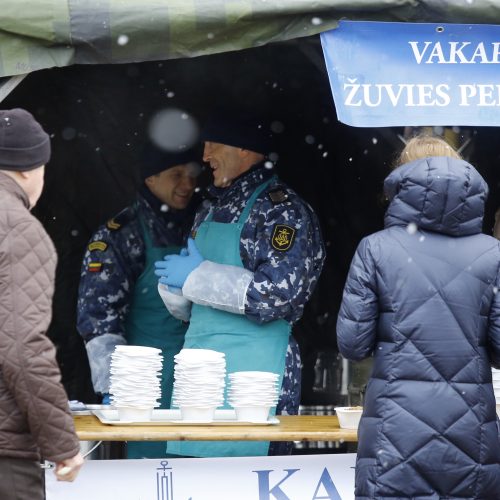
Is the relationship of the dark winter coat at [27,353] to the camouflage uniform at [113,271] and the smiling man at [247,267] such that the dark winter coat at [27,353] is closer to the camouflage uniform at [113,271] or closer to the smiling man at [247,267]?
the smiling man at [247,267]

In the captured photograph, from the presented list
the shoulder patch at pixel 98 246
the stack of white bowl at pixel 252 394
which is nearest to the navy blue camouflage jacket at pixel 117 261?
the shoulder patch at pixel 98 246

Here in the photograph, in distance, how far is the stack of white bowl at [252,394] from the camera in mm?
4852

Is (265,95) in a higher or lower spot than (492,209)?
higher

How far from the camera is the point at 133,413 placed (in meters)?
4.79

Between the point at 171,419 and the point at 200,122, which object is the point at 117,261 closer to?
the point at 200,122

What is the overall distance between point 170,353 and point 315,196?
1.48 metres

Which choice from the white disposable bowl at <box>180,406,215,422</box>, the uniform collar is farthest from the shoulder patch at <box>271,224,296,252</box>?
the white disposable bowl at <box>180,406,215,422</box>

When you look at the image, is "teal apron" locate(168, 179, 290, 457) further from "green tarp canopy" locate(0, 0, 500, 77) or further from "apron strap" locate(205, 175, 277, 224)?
"green tarp canopy" locate(0, 0, 500, 77)

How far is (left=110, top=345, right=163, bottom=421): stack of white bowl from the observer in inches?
188

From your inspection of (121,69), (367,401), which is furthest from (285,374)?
(121,69)

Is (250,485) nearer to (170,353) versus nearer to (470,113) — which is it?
(170,353)

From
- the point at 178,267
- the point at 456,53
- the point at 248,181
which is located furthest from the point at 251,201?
the point at 456,53

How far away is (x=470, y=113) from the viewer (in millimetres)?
4848

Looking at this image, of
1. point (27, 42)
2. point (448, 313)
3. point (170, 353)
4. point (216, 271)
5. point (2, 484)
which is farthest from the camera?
point (170, 353)
